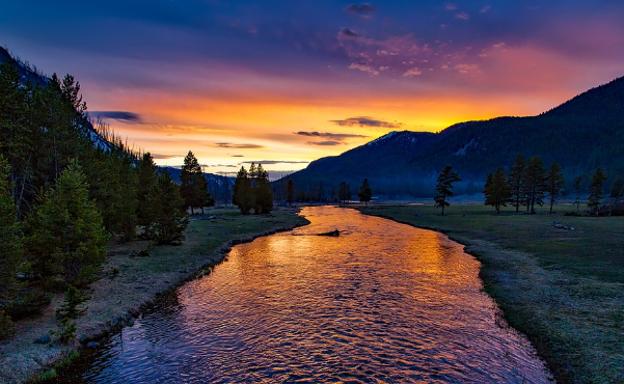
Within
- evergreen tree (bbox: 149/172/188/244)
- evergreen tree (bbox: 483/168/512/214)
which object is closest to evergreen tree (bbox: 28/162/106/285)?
evergreen tree (bbox: 149/172/188/244)

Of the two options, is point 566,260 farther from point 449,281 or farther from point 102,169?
point 102,169

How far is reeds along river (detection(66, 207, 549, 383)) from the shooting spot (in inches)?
693

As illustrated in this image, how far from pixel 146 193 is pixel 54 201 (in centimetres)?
4090

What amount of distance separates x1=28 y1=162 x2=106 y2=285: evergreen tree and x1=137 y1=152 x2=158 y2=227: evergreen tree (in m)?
24.5

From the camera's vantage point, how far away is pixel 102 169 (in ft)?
146

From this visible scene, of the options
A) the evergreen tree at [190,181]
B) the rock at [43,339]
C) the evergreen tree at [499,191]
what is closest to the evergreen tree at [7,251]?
the rock at [43,339]

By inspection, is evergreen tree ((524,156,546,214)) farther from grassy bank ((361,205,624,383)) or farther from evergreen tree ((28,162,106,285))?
evergreen tree ((28,162,106,285))

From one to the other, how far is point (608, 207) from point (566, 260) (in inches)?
2771

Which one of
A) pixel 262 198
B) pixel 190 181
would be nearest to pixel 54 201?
pixel 190 181

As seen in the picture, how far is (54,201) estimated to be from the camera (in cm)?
2505

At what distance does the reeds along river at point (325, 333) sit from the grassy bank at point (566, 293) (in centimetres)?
137

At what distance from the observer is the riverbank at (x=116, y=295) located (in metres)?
18.0

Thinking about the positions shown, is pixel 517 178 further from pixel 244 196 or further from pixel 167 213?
pixel 167 213

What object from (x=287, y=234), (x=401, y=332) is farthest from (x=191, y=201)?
(x=401, y=332)
